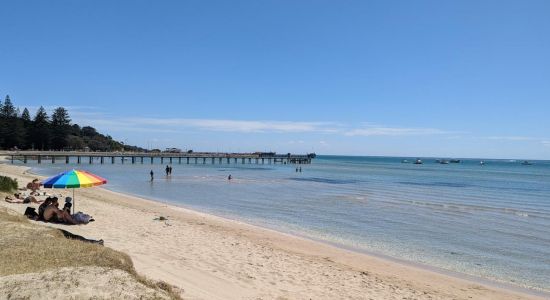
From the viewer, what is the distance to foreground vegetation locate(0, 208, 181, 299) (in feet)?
18.8

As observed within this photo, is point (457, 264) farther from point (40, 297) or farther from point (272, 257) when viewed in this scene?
point (40, 297)

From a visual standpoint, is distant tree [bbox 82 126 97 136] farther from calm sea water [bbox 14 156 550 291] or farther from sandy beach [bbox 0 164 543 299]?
sandy beach [bbox 0 164 543 299]

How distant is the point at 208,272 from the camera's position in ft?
30.7

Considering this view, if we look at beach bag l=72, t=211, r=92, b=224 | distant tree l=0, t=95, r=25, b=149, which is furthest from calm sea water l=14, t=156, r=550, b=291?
distant tree l=0, t=95, r=25, b=149

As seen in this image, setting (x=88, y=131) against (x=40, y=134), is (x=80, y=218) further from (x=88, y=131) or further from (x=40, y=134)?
(x=88, y=131)

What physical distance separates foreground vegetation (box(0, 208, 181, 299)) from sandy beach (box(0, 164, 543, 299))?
3.52 feet

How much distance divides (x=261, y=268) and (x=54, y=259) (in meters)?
4.82

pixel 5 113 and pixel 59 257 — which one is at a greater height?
pixel 5 113

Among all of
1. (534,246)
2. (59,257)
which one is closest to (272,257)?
(59,257)

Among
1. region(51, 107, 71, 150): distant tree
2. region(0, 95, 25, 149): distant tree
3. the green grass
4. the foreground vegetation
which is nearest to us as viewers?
the foreground vegetation

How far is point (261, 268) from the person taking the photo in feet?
34.1

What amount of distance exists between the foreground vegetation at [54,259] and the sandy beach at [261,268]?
1.07 m

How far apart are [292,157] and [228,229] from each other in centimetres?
10871

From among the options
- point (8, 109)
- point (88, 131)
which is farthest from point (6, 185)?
point (88, 131)
